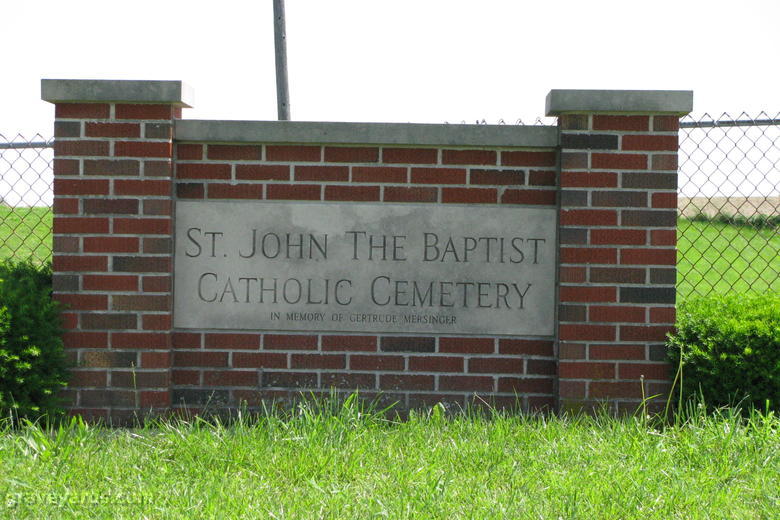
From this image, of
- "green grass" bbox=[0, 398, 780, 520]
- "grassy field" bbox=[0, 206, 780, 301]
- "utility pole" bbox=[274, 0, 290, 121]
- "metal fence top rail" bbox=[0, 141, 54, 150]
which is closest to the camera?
"green grass" bbox=[0, 398, 780, 520]

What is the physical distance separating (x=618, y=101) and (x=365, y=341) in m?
1.91

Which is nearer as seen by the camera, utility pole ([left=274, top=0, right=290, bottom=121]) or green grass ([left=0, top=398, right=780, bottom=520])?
green grass ([left=0, top=398, right=780, bottom=520])

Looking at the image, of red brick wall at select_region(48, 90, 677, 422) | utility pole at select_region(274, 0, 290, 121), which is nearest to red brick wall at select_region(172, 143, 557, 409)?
red brick wall at select_region(48, 90, 677, 422)

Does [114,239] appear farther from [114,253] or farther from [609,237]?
[609,237]

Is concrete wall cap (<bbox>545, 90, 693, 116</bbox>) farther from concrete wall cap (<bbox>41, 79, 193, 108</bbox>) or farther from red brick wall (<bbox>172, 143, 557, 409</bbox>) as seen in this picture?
concrete wall cap (<bbox>41, 79, 193, 108</bbox>)

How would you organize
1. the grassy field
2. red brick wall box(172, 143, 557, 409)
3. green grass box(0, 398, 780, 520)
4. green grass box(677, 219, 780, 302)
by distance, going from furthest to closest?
green grass box(677, 219, 780, 302) < the grassy field < red brick wall box(172, 143, 557, 409) < green grass box(0, 398, 780, 520)

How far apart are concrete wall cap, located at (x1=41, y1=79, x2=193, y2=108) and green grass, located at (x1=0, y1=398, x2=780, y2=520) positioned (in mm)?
1767

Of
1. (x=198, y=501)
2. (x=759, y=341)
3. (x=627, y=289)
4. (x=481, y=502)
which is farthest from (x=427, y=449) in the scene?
(x=759, y=341)

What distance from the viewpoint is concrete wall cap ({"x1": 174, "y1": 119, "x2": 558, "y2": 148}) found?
4.49 metres

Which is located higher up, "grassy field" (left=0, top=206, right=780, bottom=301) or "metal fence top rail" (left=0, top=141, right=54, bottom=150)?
"metal fence top rail" (left=0, top=141, right=54, bottom=150)

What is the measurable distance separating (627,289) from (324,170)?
1799mm

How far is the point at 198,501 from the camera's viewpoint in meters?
3.10

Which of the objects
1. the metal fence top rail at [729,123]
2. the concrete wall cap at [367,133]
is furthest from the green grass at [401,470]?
the metal fence top rail at [729,123]

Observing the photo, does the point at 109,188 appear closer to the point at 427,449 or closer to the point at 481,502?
the point at 427,449
